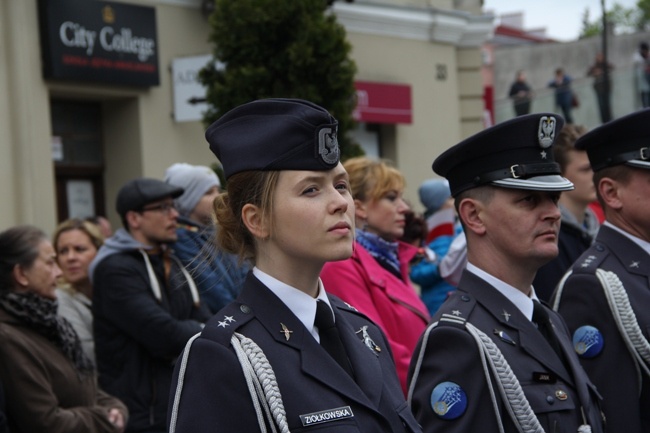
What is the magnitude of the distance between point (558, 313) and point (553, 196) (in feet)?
1.88

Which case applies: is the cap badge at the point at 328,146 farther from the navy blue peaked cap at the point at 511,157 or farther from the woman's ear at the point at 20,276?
the woman's ear at the point at 20,276

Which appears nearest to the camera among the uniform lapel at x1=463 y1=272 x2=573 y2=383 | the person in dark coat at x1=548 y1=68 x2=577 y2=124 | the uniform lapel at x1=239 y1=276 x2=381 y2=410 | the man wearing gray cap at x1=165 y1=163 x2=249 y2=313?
the uniform lapel at x1=239 y1=276 x2=381 y2=410

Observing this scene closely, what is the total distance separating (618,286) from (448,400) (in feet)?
3.20

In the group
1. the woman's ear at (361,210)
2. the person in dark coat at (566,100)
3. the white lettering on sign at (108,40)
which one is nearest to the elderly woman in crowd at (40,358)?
the woman's ear at (361,210)

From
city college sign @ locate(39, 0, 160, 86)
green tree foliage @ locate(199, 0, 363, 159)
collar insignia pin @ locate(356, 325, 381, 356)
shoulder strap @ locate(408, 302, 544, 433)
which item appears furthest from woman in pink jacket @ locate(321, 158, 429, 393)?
city college sign @ locate(39, 0, 160, 86)

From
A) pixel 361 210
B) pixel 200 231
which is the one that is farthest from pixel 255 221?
pixel 200 231

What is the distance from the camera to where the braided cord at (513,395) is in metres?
3.49

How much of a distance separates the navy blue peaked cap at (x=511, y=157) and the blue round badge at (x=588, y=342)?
629 mm

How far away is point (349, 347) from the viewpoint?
3096 millimetres

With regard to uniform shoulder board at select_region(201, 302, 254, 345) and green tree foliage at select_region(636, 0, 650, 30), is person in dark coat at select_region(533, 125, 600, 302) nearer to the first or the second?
uniform shoulder board at select_region(201, 302, 254, 345)

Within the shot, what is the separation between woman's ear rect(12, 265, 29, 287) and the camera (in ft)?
18.2

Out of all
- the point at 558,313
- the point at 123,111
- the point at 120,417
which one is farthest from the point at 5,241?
the point at 123,111

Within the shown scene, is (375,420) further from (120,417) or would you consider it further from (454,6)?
(454,6)

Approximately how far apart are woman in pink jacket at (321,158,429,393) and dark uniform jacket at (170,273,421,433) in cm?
189
